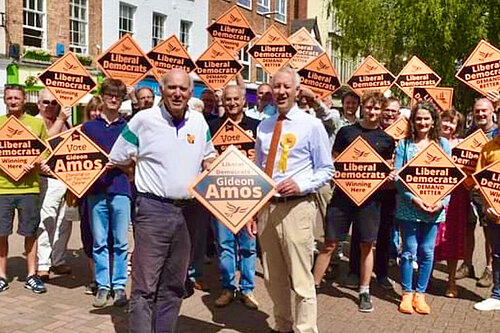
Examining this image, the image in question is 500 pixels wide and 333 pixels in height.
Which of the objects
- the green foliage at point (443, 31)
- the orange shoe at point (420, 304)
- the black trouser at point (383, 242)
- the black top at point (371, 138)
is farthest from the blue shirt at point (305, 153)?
the green foliage at point (443, 31)

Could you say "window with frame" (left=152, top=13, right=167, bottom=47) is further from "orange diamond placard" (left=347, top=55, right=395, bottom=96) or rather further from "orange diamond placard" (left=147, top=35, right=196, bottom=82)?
"orange diamond placard" (left=347, top=55, right=395, bottom=96)

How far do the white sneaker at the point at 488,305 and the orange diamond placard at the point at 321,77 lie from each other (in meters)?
2.94

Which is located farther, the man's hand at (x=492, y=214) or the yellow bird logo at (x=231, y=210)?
the man's hand at (x=492, y=214)

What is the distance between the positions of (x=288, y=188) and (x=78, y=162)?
2311mm

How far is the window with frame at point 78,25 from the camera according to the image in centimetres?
2022

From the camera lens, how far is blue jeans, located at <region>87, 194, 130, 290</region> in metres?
5.84

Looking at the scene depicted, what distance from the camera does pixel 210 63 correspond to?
7.71 m

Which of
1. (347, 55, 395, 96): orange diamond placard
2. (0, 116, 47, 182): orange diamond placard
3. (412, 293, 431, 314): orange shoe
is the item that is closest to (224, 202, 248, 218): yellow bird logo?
(412, 293, 431, 314): orange shoe

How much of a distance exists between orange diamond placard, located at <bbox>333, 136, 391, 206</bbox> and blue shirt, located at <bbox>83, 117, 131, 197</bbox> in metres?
2.17

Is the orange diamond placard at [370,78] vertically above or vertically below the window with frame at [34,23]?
below

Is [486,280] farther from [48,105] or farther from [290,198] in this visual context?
[48,105]

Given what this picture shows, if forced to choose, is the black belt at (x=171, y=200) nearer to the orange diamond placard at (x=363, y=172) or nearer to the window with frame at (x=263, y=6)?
the orange diamond placard at (x=363, y=172)

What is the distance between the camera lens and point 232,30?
27.7 feet

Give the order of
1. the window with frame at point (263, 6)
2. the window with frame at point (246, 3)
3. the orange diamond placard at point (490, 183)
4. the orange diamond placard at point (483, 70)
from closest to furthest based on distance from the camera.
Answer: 1. the orange diamond placard at point (490, 183)
2. the orange diamond placard at point (483, 70)
3. the window with frame at point (246, 3)
4. the window with frame at point (263, 6)
